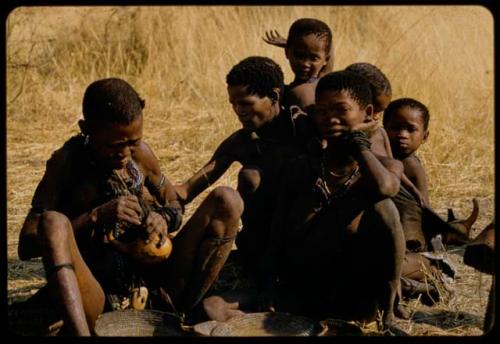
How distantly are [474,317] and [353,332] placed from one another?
3.01 ft

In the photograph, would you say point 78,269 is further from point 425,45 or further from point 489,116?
point 425,45

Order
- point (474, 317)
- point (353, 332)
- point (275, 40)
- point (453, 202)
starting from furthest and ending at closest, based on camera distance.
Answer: point (453, 202), point (275, 40), point (474, 317), point (353, 332)

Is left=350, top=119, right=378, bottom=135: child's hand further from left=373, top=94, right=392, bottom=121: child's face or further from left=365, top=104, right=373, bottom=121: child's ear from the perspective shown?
left=373, top=94, right=392, bottom=121: child's face

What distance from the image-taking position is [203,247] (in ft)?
13.2

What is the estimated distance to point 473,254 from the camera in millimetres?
3912

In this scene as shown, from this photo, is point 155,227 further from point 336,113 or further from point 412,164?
point 412,164

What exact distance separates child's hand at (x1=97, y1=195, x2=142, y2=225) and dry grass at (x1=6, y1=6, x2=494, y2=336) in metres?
3.08

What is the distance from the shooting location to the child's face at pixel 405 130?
4969 millimetres

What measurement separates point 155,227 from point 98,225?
25 centimetres

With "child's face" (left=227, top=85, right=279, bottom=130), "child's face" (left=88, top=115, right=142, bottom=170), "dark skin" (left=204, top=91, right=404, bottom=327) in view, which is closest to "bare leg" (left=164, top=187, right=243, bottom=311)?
"dark skin" (left=204, top=91, right=404, bottom=327)

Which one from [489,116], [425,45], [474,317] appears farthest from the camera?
[425,45]

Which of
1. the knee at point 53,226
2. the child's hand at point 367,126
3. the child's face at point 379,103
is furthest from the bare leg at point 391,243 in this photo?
the knee at point 53,226

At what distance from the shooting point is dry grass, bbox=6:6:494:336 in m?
7.71

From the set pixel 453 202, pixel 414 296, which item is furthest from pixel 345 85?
pixel 453 202
